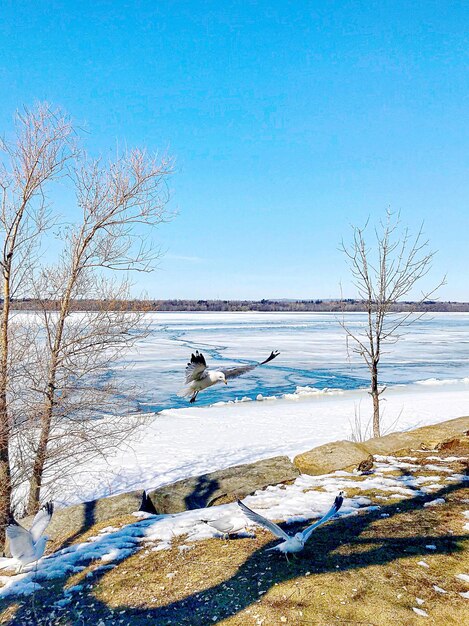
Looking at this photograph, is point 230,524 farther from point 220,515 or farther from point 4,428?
point 4,428

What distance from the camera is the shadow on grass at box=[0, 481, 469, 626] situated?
12.8 ft

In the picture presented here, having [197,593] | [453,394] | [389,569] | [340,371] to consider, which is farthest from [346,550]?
[340,371]

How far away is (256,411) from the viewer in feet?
61.2

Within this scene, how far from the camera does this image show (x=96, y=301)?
11539 mm

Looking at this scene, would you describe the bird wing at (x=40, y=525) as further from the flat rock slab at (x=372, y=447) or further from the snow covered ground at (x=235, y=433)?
the snow covered ground at (x=235, y=433)

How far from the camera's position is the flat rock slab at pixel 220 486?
26.3ft

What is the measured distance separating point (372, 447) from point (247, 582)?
5441 millimetres

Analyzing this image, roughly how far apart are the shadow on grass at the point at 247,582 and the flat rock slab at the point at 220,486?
3.13m

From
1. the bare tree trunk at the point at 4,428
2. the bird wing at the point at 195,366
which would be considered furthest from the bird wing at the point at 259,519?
the bare tree trunk at the point at 4,428

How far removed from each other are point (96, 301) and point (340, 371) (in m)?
19.9

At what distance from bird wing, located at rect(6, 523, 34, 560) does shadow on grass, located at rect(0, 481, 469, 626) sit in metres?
0.44

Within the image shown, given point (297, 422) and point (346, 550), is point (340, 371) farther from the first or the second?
point (346, 550)

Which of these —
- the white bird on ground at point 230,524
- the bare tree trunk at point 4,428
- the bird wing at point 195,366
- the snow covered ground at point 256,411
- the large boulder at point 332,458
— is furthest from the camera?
the snow covered ground at point 256,411

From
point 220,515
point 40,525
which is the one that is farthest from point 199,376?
point 40,525
